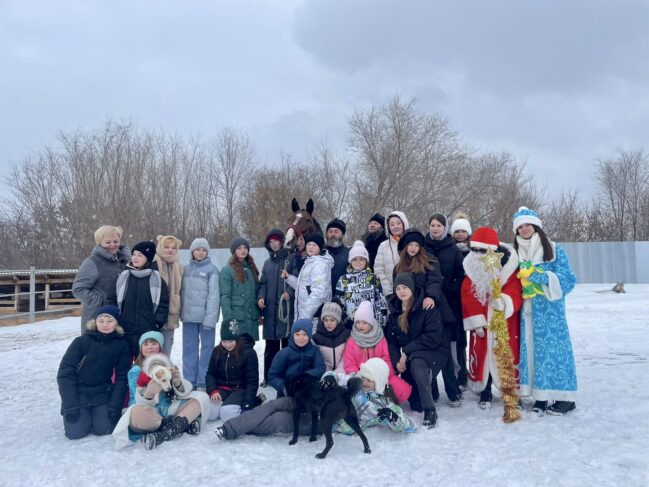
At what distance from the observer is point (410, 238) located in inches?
198

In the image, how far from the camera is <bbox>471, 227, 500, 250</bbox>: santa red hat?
482 cm

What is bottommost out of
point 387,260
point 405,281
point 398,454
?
point 398,454

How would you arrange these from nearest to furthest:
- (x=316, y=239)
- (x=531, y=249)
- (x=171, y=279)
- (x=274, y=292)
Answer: (x=531, y=249), (x=316, y=239), (x=171, y=279), (x=274, y=292)

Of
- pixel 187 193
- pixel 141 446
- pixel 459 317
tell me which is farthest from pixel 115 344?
pixel 187 193

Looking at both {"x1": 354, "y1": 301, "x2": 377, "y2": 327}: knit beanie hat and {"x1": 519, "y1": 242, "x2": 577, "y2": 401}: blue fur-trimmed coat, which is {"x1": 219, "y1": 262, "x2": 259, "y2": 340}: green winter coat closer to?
{"x1": 354, "y1": 301, "x2": 377, "y2": 327}: knit beanie hat

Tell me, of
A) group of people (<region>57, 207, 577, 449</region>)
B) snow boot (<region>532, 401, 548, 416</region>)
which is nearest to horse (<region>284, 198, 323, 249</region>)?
group of people (<region>57, 207, 577, 449</region>)

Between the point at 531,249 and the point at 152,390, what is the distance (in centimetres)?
352

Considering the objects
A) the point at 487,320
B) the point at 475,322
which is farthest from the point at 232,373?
the point at 487,320

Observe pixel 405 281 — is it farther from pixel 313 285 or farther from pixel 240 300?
pixel 240 300

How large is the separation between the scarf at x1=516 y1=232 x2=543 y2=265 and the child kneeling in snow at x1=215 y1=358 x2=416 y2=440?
5.35 ft

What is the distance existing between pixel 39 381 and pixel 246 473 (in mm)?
4483

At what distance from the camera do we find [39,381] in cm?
675

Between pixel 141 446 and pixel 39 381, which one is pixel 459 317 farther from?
pixel 39 381

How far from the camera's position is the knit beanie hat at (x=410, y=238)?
198 inches
